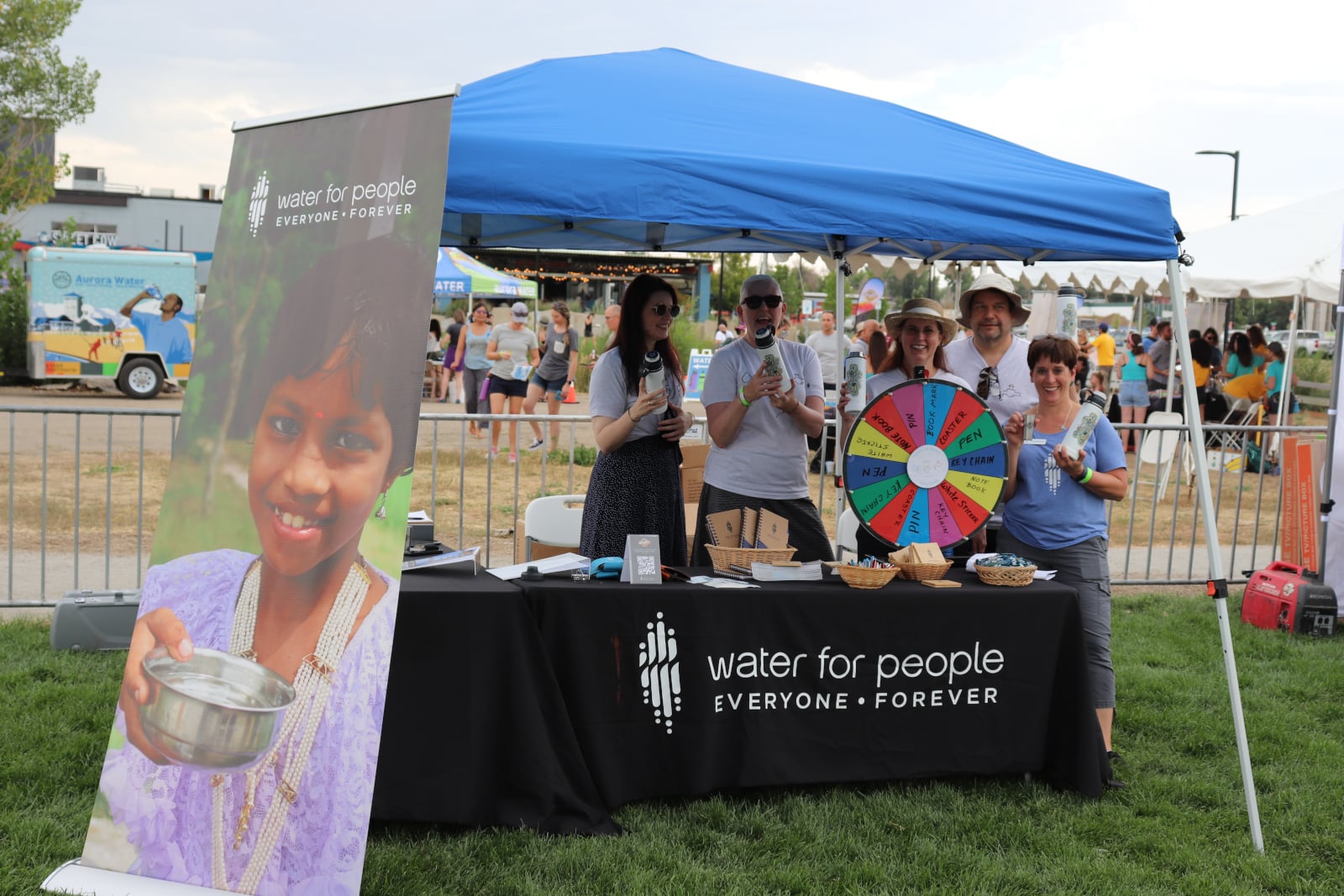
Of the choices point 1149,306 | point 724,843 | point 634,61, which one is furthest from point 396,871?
point 1149,306

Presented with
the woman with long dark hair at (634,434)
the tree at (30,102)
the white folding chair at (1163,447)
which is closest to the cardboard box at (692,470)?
the woman with long dark hair at (634,434)

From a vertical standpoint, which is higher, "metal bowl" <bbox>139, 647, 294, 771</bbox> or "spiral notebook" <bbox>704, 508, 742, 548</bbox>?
"spiral notebook" <bbox>704, 508, 742, 548</bbox>

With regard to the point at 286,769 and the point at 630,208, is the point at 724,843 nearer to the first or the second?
the point at 286,769

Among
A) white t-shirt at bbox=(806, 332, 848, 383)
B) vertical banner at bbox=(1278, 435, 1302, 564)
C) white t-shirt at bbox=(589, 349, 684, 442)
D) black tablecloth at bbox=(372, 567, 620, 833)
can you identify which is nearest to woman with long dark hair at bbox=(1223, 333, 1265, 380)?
white t-shirt at bbox=(806, 332, 848, 383)

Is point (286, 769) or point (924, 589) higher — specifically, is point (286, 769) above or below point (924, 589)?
below

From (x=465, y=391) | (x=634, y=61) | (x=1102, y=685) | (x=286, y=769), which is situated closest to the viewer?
(x=286, y=769)

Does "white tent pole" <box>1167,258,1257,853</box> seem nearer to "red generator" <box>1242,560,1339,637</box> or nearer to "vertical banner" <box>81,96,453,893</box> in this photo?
"vertical banner" <box>81,96,453,893</box>

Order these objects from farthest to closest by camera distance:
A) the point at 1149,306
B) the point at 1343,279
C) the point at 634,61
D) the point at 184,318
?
the point at 1149,306
the point at 184,318
the point at 1343,279
the point at 634,61

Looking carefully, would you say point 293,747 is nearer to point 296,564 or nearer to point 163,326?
point 296,564

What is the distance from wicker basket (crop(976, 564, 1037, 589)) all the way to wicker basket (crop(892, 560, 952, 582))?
146 mm

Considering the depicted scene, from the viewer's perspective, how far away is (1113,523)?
10.2 meters

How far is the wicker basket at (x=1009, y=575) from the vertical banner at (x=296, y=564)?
2220 mm

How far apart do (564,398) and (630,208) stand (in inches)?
459

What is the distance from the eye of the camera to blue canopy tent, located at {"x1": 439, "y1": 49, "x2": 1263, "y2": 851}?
3656mm
